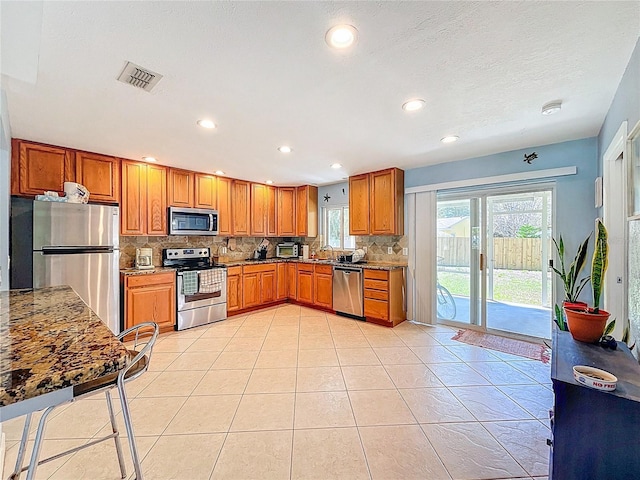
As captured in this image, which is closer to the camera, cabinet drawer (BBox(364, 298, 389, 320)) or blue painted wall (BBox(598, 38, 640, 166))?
blue painted wall (BBox(598, 38, 640, 166))

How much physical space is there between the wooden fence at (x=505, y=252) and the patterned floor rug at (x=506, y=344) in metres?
0.90

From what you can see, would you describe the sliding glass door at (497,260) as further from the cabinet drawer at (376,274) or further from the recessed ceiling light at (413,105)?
the recessed ceiling light at (413,105)

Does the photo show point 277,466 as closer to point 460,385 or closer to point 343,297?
point 460,385

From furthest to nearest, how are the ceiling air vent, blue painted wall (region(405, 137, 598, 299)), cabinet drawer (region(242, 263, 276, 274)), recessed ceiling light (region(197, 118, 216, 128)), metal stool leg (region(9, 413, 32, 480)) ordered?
cabinet drawer (region(242, 263, 276, 274)), blue painted wall (region(405, 137, 598, 299)), recessed ceiling light (region(197, 118, 216, 128)), the ceiling air vent, metal stool leg (region(9, 413, 32, 480))

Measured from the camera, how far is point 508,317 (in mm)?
3764

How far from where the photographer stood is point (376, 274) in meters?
4.27

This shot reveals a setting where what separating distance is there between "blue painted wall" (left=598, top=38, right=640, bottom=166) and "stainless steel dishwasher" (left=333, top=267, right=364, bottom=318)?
3098mm

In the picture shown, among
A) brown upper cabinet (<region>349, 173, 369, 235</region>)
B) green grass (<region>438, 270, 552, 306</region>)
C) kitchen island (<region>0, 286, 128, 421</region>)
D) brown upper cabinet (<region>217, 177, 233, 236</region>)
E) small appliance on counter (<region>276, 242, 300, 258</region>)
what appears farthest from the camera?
small appliance on counter (<region>276, 242, 300, 258</region>)

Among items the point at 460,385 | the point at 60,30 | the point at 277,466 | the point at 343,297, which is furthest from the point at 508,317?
the point at 60,30

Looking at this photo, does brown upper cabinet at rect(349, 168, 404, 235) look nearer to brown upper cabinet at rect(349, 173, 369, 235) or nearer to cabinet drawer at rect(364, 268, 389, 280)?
brown upper cabinet at rect(349, 173, 369, 235)

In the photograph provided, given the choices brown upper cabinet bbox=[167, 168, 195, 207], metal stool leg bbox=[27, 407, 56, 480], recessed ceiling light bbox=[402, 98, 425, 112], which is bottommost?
metal stool leg bbox=[27, 407, 56, 480]

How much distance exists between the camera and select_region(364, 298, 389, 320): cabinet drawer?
4.14 metres

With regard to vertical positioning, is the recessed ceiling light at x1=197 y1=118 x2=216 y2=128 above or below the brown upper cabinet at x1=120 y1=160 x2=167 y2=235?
above

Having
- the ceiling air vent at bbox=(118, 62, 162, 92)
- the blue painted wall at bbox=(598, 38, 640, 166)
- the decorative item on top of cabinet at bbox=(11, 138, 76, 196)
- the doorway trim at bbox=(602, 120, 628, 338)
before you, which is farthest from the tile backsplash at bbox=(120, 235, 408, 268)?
the ceiling air vent at bbox=(118, 62, 162, 92)
